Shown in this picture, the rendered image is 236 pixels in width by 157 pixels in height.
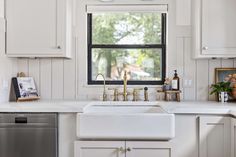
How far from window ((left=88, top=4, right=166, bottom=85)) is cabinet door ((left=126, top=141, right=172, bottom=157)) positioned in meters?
1.04

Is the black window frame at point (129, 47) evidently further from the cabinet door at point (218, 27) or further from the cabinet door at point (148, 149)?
the cabinet door at point (148, 149)

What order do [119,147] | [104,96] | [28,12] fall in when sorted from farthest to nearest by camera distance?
1. [104,96]
2. [28,12]
3. [119,147]

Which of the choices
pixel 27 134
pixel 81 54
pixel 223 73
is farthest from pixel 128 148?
pixel 223 73

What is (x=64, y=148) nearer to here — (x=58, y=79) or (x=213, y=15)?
(x=58, y=79)

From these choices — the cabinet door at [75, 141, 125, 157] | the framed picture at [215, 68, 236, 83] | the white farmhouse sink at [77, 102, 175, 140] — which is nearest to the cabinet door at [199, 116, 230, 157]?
the white farmhouse sink at [77, 102, 175, 140]

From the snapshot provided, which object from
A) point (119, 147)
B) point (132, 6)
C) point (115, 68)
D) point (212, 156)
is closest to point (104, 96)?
point (115, 68)

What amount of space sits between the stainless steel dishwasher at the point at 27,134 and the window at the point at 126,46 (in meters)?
1.03

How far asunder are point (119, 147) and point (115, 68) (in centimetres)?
120

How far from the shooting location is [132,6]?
3.74 meters

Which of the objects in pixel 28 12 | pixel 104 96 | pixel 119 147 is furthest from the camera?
pixel 104 96

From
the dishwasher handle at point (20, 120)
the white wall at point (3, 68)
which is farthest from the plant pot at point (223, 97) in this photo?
the white wall at point (3, 68)

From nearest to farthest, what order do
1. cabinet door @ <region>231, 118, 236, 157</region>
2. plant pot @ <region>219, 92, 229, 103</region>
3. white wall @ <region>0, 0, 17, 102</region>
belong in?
cabinet door @ <region>231, 118, 236, 157</region> → white wall @ <region>0, 0, 17, 102</region> → plant pot @ <region>219, 92, 229, 103</region>

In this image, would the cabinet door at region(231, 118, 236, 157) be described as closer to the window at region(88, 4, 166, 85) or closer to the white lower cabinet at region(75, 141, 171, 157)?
the white lower cabinet at region(75, 141, 171, 157)

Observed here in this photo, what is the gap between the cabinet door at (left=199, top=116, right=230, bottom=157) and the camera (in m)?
Result: 2.93
